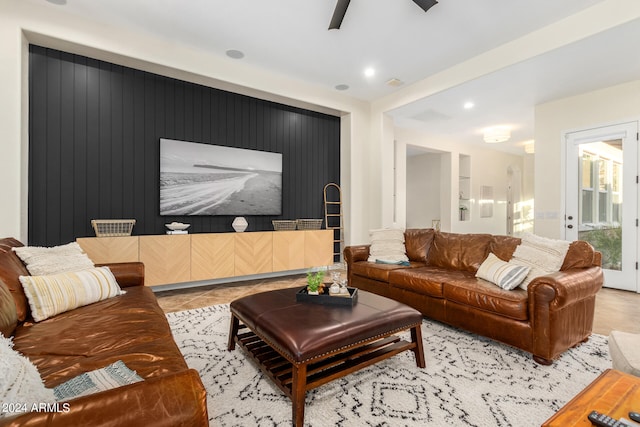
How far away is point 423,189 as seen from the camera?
27.9ft

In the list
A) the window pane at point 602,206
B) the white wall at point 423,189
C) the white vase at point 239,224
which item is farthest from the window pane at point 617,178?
the white vase at point 239,224

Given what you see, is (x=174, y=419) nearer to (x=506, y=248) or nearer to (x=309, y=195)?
(x=506, y=248)

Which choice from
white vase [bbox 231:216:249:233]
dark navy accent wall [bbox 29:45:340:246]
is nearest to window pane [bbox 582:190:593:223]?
dark navy accent wall [bbox 29:45:340:246]

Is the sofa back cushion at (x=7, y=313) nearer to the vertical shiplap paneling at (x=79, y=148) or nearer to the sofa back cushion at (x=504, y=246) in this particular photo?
the vertical shiplap paneling at (x=79, y=148)

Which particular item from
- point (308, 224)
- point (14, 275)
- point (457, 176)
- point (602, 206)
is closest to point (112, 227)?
point (14, 275)

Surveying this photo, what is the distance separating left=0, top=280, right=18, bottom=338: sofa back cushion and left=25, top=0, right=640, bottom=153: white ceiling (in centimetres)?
290

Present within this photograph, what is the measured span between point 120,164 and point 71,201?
679mm

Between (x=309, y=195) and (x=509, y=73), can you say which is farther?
(x=309, y=195)

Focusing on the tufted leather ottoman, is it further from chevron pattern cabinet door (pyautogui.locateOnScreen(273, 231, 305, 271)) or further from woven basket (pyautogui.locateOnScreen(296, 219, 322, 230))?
woven basket (pyautogui.locateOnScreen(296, 219, 322, 230))

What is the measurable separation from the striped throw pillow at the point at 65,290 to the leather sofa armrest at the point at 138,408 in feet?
5.21

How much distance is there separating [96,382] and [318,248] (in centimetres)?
421

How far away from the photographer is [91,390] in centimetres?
99

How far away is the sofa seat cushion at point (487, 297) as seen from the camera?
227cm

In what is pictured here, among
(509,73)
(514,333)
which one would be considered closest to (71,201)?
(514,333)
